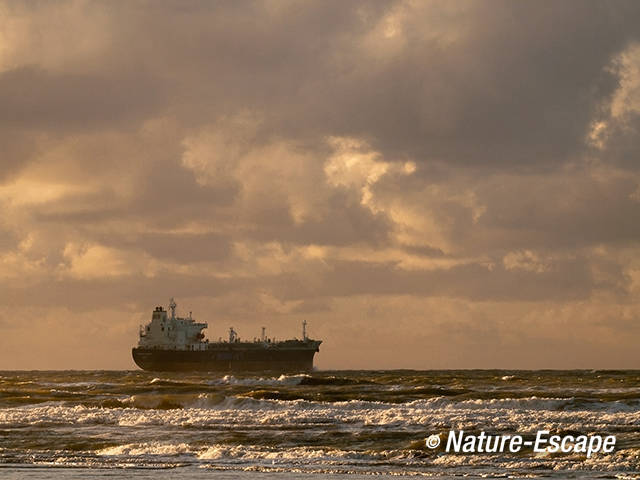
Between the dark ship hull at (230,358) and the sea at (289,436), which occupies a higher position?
the dark ship hull at (230,358)

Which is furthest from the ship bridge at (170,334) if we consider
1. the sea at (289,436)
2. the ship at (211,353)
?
the sea at (289,436)

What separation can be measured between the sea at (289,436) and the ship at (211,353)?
4476 inches

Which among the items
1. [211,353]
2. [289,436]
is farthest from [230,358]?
[289,436]

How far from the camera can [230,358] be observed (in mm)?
169125

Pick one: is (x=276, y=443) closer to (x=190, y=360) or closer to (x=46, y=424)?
(x=46, y=424)

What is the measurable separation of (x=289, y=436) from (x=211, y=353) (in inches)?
5427

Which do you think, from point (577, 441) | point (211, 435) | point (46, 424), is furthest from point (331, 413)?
point (577, 441)

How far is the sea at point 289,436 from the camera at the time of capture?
1018 inches

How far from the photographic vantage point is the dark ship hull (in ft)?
553

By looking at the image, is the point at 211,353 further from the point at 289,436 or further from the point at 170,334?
the point at 289,436

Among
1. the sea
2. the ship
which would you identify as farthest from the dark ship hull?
the sea

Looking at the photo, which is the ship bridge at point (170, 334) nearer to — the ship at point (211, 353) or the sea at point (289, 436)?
the ship at point (211, 353)

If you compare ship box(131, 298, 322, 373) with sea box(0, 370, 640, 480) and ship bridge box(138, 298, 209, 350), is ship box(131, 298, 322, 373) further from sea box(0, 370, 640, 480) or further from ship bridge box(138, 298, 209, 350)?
sea box(0, 370, 640, 480)

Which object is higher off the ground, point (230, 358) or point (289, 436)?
point (230, 358)
